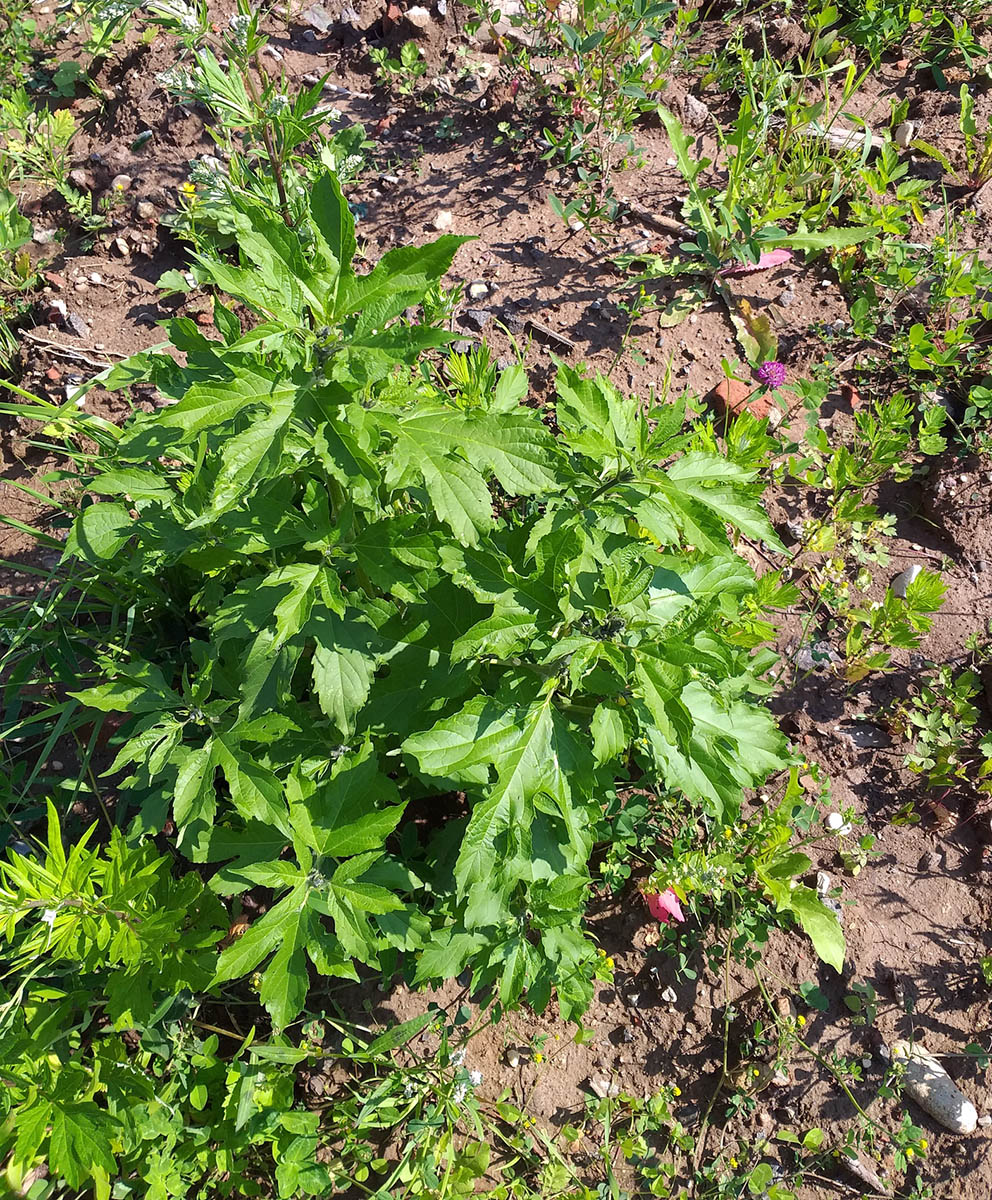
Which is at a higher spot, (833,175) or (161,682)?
(161,682)

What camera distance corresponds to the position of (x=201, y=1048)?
Answer: 2562 mm

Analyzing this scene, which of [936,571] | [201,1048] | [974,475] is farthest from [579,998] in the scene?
[974,475]

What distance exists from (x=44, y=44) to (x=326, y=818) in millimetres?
5176

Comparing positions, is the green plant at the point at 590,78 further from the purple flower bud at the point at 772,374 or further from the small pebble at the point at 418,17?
the purple flower bud at the point at 772,374

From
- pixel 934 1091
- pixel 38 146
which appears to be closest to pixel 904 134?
pixel 934 1091

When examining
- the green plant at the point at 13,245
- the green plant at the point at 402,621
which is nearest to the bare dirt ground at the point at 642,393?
the green plant at the point at 13,245

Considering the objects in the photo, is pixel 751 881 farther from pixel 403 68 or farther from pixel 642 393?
pixel 403 68

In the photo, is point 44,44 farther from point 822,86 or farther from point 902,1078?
point 902,1078

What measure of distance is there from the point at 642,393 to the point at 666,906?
2282 mm

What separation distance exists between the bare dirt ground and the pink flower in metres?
0.12

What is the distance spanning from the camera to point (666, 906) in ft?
9.34

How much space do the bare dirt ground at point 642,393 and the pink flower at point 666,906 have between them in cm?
12

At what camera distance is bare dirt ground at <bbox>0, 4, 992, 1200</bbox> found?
284cm

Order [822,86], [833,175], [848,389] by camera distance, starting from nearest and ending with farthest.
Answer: [848,389], [833,175], [822,86]
